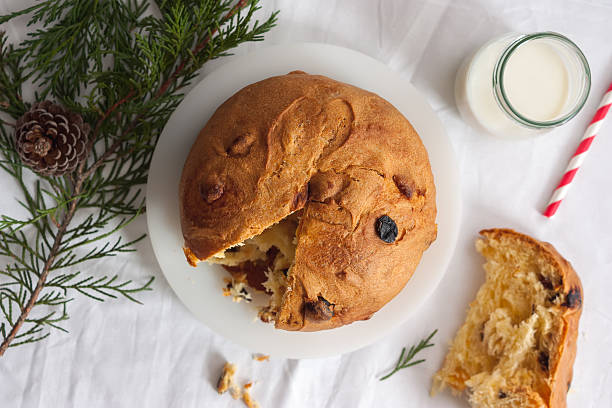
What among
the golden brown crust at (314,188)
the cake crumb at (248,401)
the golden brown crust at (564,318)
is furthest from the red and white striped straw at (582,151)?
the cake crumb at (248,401)

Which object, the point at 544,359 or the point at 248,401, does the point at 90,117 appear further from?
the point at 544,359

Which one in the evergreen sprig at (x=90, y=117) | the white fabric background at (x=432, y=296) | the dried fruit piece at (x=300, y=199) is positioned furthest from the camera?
the white fabric background at (x=432, y=296)

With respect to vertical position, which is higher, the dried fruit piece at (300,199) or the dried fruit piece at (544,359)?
the dried fruit piece at (300,199)

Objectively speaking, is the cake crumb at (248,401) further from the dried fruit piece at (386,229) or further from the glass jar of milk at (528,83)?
the glass jar of milk at (528,83)

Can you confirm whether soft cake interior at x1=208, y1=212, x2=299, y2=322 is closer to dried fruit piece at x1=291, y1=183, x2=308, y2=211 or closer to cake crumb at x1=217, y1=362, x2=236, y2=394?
dried fruit piece at x1=291, y1=183, x2=308, y2=211

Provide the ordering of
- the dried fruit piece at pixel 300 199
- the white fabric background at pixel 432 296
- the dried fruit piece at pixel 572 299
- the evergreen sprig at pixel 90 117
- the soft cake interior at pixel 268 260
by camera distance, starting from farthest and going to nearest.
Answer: the white fabric background at pixel 432 296, the dried fruit piece at pixel 572 299, the evergreen sprig at pixel 90 117, the soft cake interior at pixel 268 260, the dried fruit piece at pixel 300 199

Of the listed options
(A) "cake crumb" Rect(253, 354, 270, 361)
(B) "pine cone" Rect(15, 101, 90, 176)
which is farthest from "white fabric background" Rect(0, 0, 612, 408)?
(B) "pine cone" Rect(15, 101, 90, 176)
